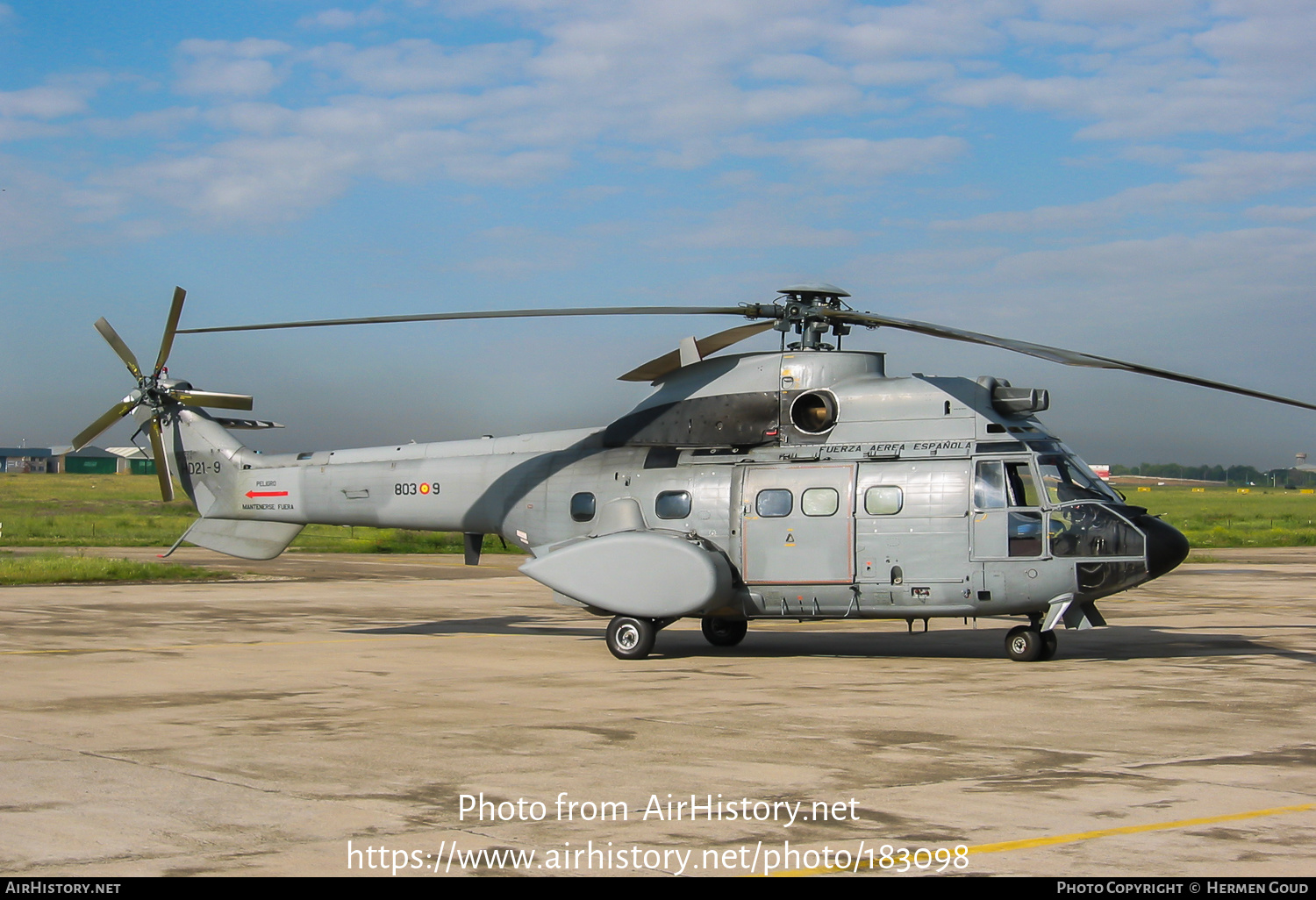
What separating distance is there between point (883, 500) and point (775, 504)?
1.43 m

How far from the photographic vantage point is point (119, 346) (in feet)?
70.2

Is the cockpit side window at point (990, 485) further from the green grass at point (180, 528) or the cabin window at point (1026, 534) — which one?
the green grass at point (180, 528)

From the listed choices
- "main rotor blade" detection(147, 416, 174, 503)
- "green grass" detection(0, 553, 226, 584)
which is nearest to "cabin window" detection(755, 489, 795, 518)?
"main rotor blade" detection(147, 416, 174, 503)

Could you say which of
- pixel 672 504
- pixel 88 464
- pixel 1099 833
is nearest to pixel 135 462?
pixel 88 464

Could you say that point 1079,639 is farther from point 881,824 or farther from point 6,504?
point 6,504

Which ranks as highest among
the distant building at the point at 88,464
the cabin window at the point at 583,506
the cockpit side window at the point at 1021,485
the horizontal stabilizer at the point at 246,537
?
the distant building at the point at 88,464

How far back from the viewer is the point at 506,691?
1355cm

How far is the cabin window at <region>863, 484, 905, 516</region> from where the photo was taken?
15.7m

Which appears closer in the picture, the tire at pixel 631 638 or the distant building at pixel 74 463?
the tire at pixel 631 638

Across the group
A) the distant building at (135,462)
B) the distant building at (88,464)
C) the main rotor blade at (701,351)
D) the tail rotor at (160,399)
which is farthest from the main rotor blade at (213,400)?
the distant building at (88,464)

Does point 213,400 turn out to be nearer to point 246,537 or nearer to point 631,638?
point 246,537

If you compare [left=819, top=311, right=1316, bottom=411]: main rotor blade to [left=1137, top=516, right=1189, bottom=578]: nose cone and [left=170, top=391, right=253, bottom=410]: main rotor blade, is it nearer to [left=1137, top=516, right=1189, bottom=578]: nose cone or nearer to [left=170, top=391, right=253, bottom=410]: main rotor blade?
[left=1137, top=516, right=1189, bottom=578]: nose cone

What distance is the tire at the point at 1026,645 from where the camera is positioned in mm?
15898

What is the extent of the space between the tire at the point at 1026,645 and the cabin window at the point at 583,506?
19.5ft
